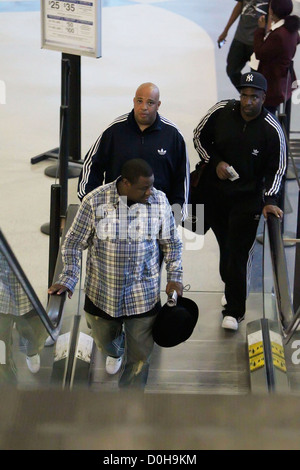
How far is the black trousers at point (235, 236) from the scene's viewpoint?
5098 millimetres

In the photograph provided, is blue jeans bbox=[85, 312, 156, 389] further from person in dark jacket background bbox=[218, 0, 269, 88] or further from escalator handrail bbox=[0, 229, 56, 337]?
person in dark jacket background bbox=[218, 0, 269, 88]

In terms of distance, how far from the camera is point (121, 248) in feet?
13.3

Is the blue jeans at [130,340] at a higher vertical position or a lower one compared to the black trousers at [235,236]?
lower

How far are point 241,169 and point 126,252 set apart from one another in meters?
1.25

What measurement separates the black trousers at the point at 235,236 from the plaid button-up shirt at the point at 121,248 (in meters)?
0.93

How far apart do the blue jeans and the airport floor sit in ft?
1.16

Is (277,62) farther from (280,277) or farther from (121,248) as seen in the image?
(121,248)

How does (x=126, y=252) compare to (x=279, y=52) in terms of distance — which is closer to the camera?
(x=126, y=252)

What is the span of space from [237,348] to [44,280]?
5.74 ft

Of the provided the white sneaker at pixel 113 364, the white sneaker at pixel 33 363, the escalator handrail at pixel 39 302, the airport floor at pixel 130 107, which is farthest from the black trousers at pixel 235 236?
the white sneaker at pixel 33 363

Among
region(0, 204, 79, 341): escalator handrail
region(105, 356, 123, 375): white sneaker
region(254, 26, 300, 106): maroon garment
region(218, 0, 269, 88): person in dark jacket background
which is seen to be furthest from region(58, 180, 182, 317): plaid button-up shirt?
region(218, 0, 269, 88): person in dark jacket background

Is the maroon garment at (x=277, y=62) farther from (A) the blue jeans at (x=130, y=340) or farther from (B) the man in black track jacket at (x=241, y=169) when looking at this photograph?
(A) the blue jeans at (x=130, y=340)

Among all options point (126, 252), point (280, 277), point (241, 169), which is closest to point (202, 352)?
point (280, 277)

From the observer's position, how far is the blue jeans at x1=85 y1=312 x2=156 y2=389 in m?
4.32
